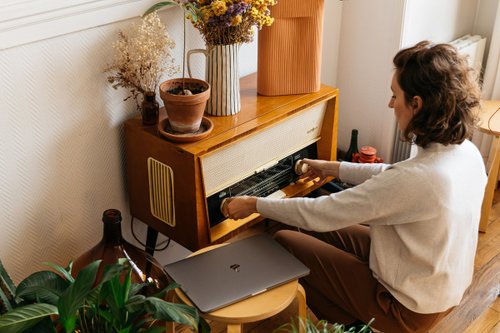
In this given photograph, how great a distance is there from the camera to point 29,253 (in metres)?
1.93

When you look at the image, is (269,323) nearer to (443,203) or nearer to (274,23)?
(443,203)

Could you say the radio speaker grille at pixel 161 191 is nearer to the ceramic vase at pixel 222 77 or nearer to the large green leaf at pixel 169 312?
the ceramic vase at pixel 222 77

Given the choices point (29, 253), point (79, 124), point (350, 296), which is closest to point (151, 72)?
point (79, 124)

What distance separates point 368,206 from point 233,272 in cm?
41

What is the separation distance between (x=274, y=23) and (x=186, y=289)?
0.91 meters

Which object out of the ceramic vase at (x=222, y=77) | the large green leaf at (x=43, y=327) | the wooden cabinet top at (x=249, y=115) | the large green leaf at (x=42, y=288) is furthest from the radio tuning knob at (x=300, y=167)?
the large green leaf at (x=43, y=327)

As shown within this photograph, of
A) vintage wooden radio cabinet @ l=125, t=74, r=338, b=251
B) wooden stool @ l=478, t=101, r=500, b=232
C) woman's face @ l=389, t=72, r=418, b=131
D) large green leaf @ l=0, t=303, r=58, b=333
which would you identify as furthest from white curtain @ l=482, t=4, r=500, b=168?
large green leaf @ l=0, t=303, r=58, b=333

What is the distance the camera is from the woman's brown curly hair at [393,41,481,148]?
5.57ft

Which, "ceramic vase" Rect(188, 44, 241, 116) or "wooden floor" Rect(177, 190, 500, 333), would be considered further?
"wooden floor" Rect(177, 190, 500, 333)

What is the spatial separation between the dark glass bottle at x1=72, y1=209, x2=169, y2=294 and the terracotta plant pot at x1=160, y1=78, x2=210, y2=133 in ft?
1.03

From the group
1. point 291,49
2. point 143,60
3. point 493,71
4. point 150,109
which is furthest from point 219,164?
point 493,71

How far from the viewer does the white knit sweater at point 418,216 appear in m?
1.70

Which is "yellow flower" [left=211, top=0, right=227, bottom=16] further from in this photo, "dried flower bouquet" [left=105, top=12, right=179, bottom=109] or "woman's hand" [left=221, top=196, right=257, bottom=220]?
"woman's hand" [left=221, top=196, right=257, bottom=220]

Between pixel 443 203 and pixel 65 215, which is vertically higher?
pixel 443 203
